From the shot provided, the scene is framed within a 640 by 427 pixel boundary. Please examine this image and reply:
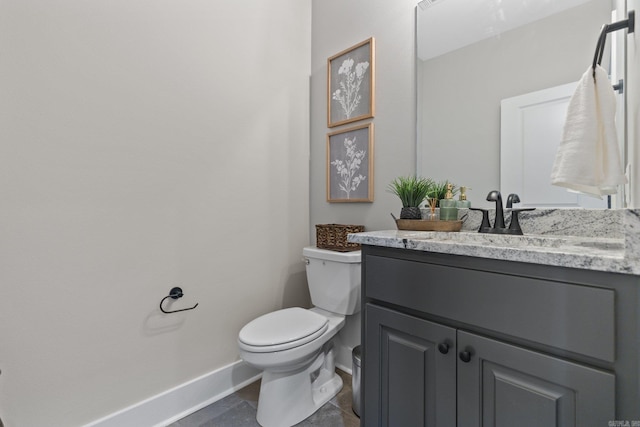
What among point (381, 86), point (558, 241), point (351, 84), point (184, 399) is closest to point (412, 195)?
point (558, 241)

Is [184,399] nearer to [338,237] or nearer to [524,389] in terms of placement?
[338,237]

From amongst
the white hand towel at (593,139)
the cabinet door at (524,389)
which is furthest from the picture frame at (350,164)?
the cabinet door at (524,389)

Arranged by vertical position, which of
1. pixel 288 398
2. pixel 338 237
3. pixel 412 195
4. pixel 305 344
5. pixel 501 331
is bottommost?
pixel 288 398

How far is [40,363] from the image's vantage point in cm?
113

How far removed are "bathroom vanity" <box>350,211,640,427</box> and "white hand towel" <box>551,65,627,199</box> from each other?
0.21m

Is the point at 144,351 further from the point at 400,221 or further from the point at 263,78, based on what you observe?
the point at 263,78

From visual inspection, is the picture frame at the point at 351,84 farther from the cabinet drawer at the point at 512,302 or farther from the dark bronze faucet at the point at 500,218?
the cabinet drawer at the point at 512,302

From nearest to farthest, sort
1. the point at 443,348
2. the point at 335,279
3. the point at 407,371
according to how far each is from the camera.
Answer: the point at 443,348 → the point at 407,371 → the point at 335,279

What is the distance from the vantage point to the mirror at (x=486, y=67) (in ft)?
3.63

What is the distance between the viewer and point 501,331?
771 millimetres

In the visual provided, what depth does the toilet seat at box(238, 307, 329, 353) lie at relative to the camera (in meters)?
1.27

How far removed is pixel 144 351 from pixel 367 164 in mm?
1517

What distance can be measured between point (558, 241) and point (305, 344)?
3.48ft

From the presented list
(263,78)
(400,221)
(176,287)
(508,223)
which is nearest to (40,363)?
(176,287)
